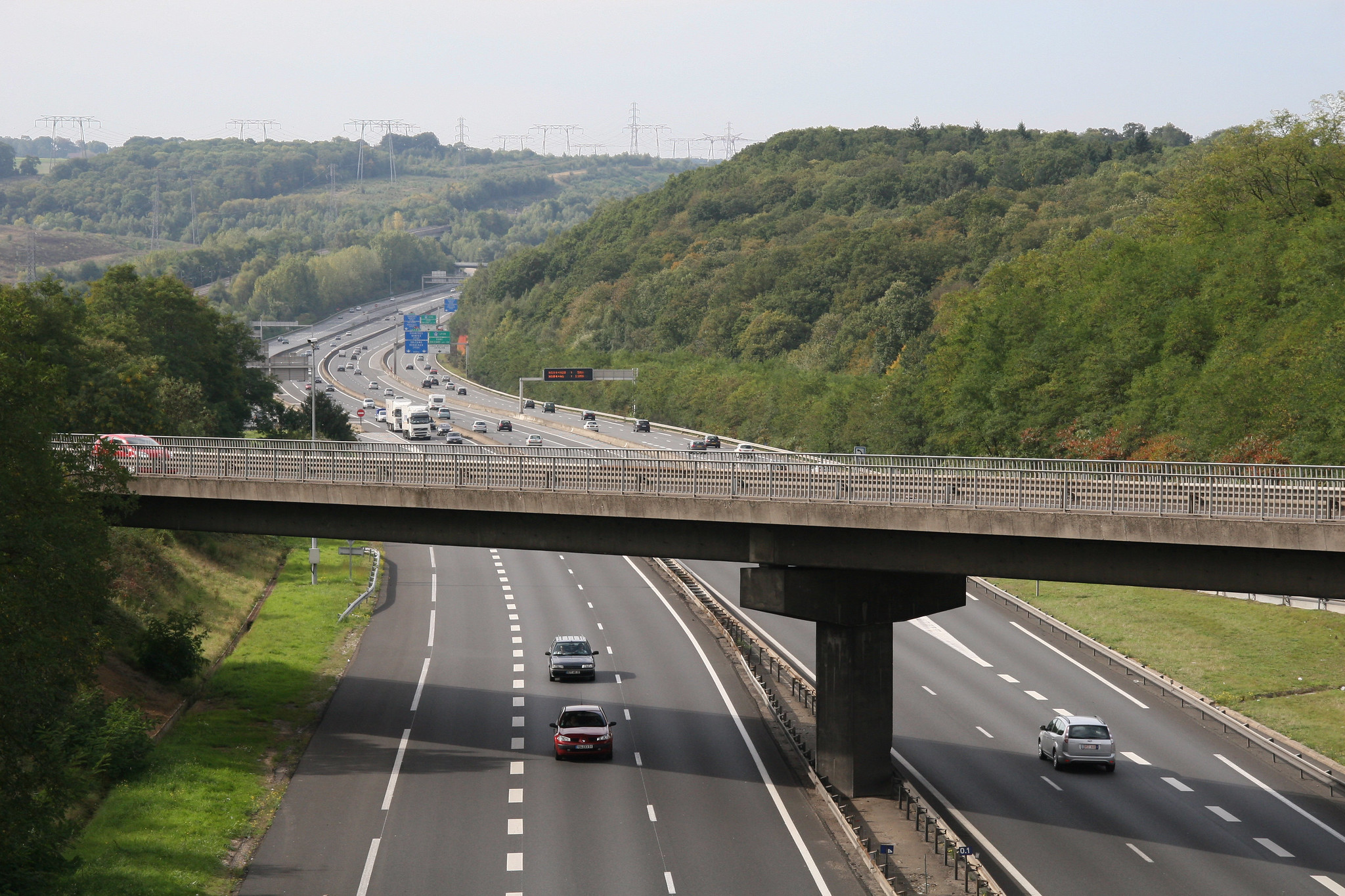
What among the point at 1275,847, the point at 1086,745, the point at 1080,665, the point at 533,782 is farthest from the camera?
the point at 1080,665

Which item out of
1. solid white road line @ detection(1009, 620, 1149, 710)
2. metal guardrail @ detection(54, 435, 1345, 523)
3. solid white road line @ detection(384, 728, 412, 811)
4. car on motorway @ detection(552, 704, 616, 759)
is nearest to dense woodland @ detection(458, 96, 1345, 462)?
solid white road line @ detection(1009, 620, 1149, 710)

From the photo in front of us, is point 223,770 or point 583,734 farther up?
point 583,734

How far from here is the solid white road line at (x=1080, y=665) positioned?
168ft

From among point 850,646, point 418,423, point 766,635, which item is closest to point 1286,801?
point 850,646

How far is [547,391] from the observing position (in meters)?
190

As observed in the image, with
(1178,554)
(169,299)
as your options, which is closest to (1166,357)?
(1178,554)

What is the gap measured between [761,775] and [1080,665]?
70.7ft

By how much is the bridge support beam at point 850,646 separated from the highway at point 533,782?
205cm

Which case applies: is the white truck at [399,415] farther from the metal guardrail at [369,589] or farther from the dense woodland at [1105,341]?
the metal guardrail at [369,589]

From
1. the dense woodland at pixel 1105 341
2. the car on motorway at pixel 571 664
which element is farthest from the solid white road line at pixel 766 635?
the dense woodland at pixel 1105 341

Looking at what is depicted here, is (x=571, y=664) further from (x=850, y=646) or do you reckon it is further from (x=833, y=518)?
(x=833, y=518)

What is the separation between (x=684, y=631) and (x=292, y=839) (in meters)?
29.6

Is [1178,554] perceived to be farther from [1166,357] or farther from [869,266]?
[869,266]

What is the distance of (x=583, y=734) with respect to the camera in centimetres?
4247
